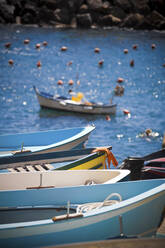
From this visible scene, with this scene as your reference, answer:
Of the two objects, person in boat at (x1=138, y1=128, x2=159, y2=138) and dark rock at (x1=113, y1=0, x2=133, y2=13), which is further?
dark rock at (x1=113, y1=0, x2=133, y2=13)

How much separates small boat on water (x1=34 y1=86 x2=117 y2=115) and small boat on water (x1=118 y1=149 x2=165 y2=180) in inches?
402

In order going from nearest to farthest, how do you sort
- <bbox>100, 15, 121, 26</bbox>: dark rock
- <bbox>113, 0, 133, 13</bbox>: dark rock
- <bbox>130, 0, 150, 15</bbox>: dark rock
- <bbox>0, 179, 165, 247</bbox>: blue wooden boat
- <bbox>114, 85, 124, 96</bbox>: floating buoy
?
<bbox>0, 179, 165, 247</bbox>: blue wooden boat
<bbox>114, 85, 124, 96</bbox>: floating buoy
<bbox>100, 15, 121, 26</bbox>: dark rock
<bbox>113, 0, 133, 13</bbox>: dark rock
<bbox>130, 0, 150, 15</bbox>: dark rock

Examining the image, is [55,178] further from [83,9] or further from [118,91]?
[83,9]

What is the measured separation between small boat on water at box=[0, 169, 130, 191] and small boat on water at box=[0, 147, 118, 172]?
2.72ft

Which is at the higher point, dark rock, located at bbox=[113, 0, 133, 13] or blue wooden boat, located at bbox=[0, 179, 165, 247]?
dark rock, located at bbox=[113, 0, 133, 13]

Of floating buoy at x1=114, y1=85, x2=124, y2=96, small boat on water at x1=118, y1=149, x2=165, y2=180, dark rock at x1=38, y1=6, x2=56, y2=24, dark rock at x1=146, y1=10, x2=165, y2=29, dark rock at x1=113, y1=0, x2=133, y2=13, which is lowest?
floating buoy at x1=114, y1=85, x2=124, y2=96

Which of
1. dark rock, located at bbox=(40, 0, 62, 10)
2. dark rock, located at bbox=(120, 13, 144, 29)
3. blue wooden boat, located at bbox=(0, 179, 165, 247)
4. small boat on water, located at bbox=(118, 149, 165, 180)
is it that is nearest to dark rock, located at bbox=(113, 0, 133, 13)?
dark rock, located at bbox=(120, 13, 144, 29)

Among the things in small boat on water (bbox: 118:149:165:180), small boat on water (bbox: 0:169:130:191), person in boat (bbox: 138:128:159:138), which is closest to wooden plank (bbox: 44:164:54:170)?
small boat on water (bbox: 0:169:130:191)

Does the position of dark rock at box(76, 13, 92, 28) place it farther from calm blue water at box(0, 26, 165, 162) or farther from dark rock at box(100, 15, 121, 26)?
calm blue water at box(0, 26, 165, 162)

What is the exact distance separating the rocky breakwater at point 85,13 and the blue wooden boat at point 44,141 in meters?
43.8

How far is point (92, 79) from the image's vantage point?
102 ft

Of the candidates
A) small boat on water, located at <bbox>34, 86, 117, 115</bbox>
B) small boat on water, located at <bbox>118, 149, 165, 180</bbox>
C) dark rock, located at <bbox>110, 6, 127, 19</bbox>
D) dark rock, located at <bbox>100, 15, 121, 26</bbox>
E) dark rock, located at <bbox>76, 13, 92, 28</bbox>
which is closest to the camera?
small boat on water, located at <bbox>118, 149, 165, 180</bbox>

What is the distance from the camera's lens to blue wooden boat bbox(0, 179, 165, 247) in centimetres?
762

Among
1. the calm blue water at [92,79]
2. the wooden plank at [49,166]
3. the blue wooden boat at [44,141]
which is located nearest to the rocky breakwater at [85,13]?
the calm blue water at [92,79]
